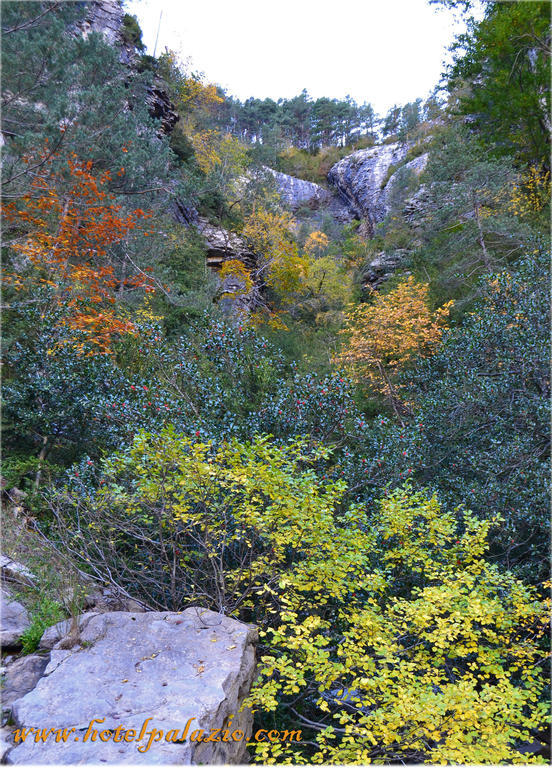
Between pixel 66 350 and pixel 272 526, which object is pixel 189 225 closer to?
pixel 66 350

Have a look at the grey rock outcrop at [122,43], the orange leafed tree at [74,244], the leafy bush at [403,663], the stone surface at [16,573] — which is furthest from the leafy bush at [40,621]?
the grey rock outcrop at [122,43]

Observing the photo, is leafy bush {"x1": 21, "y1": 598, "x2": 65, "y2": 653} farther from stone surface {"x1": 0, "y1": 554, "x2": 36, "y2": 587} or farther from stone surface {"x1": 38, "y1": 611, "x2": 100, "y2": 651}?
stone surface {"x1": 0, "y1": 554, "x2": 36, "y2": 587}

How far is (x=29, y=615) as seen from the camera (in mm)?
4844

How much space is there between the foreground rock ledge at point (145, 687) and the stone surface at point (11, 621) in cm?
85

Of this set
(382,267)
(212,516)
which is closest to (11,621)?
(212,516)

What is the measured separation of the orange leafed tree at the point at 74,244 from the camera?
381 inches

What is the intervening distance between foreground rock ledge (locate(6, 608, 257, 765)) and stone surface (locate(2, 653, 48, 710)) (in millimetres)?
220

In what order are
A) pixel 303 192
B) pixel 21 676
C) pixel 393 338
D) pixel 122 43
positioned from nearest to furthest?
1. pixel 21 676
2. pixel 393 338
3. pixel 122 43
4. pixel 303 192

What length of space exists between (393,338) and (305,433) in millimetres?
8122

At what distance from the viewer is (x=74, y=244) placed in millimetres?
12156

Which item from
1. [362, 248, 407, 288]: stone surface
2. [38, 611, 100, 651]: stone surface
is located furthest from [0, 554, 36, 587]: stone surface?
[362, 248, 407, 288]: stone surface

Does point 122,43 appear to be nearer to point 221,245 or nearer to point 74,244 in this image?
point 221,245

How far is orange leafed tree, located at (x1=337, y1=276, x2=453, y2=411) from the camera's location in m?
14.4

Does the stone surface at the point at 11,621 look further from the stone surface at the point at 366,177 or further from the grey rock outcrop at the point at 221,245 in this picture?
the stone surface at the point at 366,177
